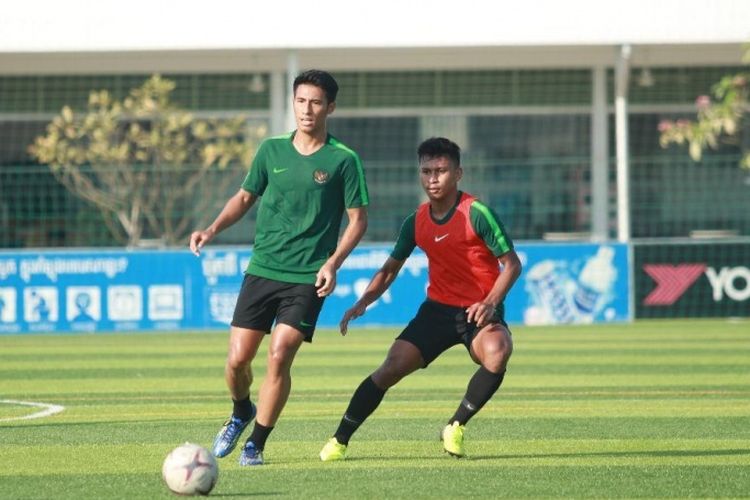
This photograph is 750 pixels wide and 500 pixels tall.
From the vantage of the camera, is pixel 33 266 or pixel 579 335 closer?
pixel 579 335

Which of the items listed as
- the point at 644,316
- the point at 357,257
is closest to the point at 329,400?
the point at 357,257

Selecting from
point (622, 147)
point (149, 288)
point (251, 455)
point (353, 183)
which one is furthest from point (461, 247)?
point (622, 147)

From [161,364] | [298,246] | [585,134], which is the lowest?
[161,364]

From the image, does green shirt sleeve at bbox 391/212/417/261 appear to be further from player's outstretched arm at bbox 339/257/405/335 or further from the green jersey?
the green jersey

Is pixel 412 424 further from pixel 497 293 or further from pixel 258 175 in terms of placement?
pixel 258 175

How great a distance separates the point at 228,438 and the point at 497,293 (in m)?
1.76

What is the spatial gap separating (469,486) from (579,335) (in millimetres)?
15443

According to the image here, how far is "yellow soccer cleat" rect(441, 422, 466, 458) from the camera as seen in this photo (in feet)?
30.9

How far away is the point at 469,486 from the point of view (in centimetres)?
823

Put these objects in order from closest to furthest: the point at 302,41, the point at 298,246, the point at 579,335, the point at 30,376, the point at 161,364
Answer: the point at 298,246 < the point at 30,376 < the point at 161,364 < the point at 579,335 < the point at 302,41

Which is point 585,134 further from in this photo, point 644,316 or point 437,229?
point 437,229

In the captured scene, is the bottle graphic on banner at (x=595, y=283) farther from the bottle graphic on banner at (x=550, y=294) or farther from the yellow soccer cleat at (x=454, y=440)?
the yellow soccer cleat at (x=454, y=440)

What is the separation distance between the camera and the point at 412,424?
11.7 m

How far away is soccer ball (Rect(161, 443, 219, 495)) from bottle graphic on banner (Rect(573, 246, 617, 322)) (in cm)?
1894
